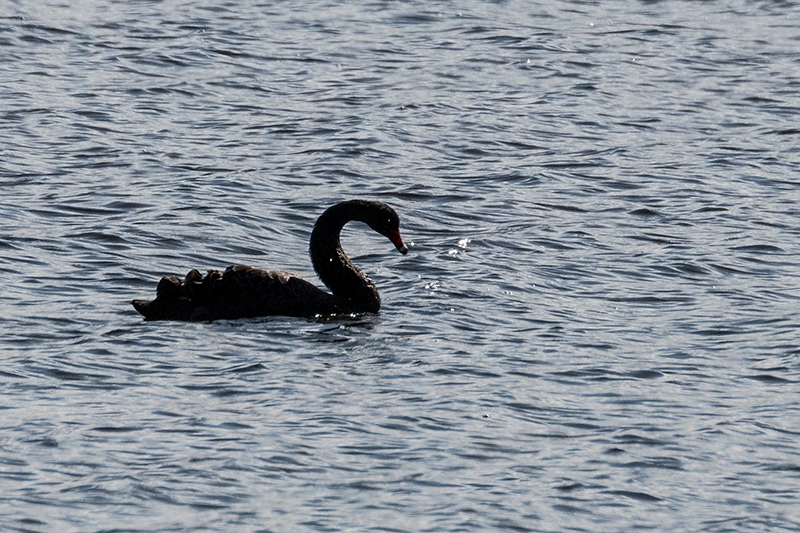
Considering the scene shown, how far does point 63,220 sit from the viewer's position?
15.1 metres

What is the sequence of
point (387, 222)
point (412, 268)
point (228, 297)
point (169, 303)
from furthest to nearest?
point (412, 268), point (387, 222), point (228, 297), point (169, 303)

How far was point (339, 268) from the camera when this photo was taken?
12.7 m

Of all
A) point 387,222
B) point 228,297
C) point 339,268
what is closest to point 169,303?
point 228,297

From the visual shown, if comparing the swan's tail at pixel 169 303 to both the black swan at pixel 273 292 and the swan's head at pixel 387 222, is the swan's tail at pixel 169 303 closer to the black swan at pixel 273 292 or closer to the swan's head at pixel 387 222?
the black swan at pixel 273 292

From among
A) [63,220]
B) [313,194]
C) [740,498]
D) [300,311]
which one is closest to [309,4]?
[313,194]

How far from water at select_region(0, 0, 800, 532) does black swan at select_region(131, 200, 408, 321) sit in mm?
201

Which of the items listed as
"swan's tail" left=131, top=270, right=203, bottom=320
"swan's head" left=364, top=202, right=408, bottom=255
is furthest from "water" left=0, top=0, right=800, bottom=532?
"swan's head" left=364, top=202, right=408, bottom=255

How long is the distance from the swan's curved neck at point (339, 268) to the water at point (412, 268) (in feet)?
0.71

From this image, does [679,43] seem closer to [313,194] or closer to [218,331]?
[313,194]

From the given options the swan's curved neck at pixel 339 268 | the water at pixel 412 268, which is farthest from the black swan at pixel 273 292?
the water at pixel 412 268

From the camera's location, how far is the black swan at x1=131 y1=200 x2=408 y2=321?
11758mm

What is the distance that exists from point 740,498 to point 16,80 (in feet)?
55.7

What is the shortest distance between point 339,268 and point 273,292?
2.96ft

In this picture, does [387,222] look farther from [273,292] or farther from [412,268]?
[273,292]
